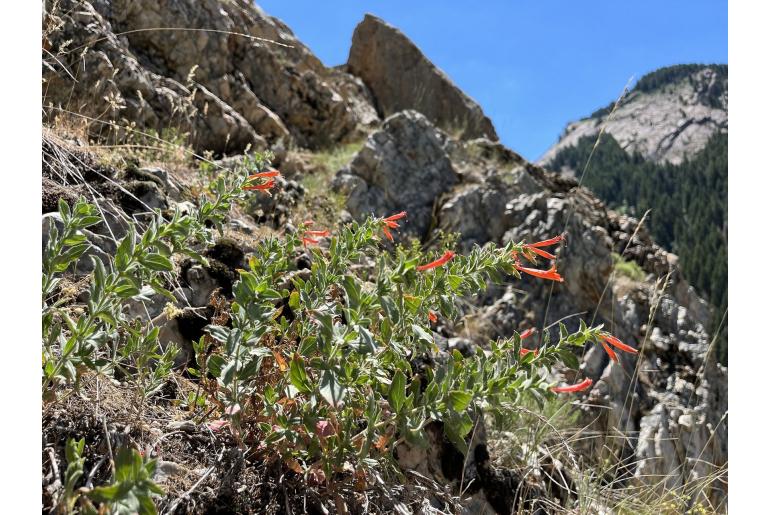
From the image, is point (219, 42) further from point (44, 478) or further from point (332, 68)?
point (44, 478)

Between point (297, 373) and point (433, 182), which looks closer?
point (297, 373)

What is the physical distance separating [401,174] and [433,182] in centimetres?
42

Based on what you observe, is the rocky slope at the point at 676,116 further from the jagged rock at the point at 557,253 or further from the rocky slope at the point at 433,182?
the jagged rock at the point at 557,253

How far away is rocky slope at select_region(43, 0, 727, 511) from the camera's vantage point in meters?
4.75

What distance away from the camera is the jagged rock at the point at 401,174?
6.29 metres

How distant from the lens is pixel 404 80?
37.4 feet

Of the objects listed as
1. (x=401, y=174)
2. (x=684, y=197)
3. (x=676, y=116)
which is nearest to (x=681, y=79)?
(x=676, y=116)

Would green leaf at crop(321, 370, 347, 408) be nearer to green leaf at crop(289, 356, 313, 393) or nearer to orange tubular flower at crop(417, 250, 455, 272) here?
green leaf at crop(289, 356, 313, 393)

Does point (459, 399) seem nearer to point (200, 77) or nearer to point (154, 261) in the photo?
point (154, 261)

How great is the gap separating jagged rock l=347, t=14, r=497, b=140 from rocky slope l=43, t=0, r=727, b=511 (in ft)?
7.16

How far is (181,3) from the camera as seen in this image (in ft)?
23.8

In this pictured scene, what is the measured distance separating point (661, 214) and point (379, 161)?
7232cm

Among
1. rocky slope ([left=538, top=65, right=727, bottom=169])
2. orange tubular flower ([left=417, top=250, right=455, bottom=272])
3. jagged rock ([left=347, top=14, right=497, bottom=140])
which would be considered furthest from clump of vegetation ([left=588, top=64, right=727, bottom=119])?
orange tubular flower ([left=417, top=250, right=455, bottom=272])

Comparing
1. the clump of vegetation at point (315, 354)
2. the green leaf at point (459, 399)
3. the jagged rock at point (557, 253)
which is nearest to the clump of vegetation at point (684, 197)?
the jagged rock at point (557, 253)
